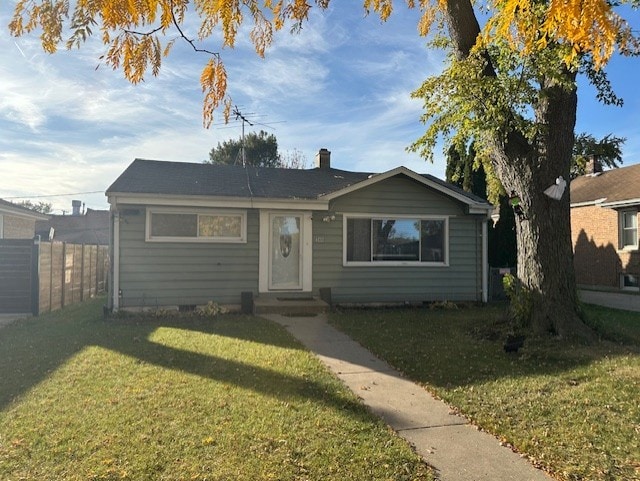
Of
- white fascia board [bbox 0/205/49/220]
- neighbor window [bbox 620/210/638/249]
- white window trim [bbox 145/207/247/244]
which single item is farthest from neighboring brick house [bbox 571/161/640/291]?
white fascia board [bbox 0/205/49/220]

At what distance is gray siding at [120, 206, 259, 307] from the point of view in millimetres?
10422

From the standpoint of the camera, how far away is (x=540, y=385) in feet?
17.5

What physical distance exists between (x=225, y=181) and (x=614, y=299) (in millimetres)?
12144

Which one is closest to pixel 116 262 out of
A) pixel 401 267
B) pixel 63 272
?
pixel 63 272

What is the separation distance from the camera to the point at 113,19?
2.90m

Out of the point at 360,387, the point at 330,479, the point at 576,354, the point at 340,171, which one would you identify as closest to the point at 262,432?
the point at 330,479

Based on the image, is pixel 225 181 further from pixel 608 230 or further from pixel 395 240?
pixel 608 230

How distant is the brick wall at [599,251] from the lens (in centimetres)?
1711

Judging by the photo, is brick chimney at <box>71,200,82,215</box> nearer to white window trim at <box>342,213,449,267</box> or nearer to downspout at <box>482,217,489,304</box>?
white window trim at <box>342,213,449,267</box>

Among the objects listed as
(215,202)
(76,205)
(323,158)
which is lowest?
(215,202)

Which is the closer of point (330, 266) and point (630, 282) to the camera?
point (330, 266)

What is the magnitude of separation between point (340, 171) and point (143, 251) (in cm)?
727

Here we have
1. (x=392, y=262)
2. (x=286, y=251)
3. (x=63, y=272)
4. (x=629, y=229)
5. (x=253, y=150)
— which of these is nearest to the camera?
(x=286, y=251)

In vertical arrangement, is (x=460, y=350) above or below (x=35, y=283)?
below
